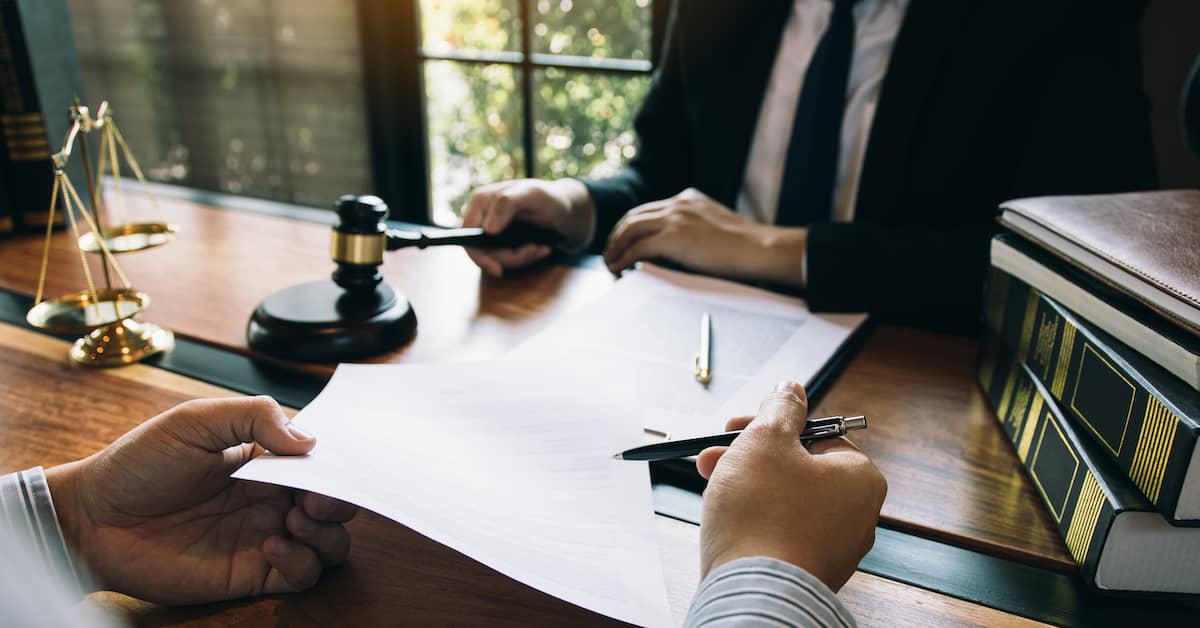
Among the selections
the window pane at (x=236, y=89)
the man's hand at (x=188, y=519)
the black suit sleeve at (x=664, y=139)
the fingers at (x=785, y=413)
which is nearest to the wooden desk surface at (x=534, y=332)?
the fingers at (x=785, y=413)

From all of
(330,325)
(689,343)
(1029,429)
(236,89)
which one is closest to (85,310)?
(330,325)

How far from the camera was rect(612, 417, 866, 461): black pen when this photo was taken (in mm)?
564

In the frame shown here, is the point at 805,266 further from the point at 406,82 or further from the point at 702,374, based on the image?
the point at 406,82

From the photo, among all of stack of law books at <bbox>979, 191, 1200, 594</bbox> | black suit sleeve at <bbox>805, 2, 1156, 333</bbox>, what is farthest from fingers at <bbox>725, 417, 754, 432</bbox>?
black suit sleeve at <bbox>805, 2, 1156, 333</bbox>

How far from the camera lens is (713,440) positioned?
58cm

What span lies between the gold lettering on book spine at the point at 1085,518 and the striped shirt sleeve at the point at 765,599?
0.68 feet

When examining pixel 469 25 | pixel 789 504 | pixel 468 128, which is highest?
pixel 469 25

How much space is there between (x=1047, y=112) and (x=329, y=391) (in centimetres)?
100

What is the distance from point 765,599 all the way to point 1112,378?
0.31 m

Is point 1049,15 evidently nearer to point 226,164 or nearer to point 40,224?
point 40,224

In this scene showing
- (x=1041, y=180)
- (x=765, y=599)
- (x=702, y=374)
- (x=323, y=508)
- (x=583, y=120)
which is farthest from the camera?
(x=583, y=120)

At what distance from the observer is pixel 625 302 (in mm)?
952

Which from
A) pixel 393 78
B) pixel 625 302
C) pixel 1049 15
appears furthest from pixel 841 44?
pixel 393 78

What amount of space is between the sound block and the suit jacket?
1.64ft
